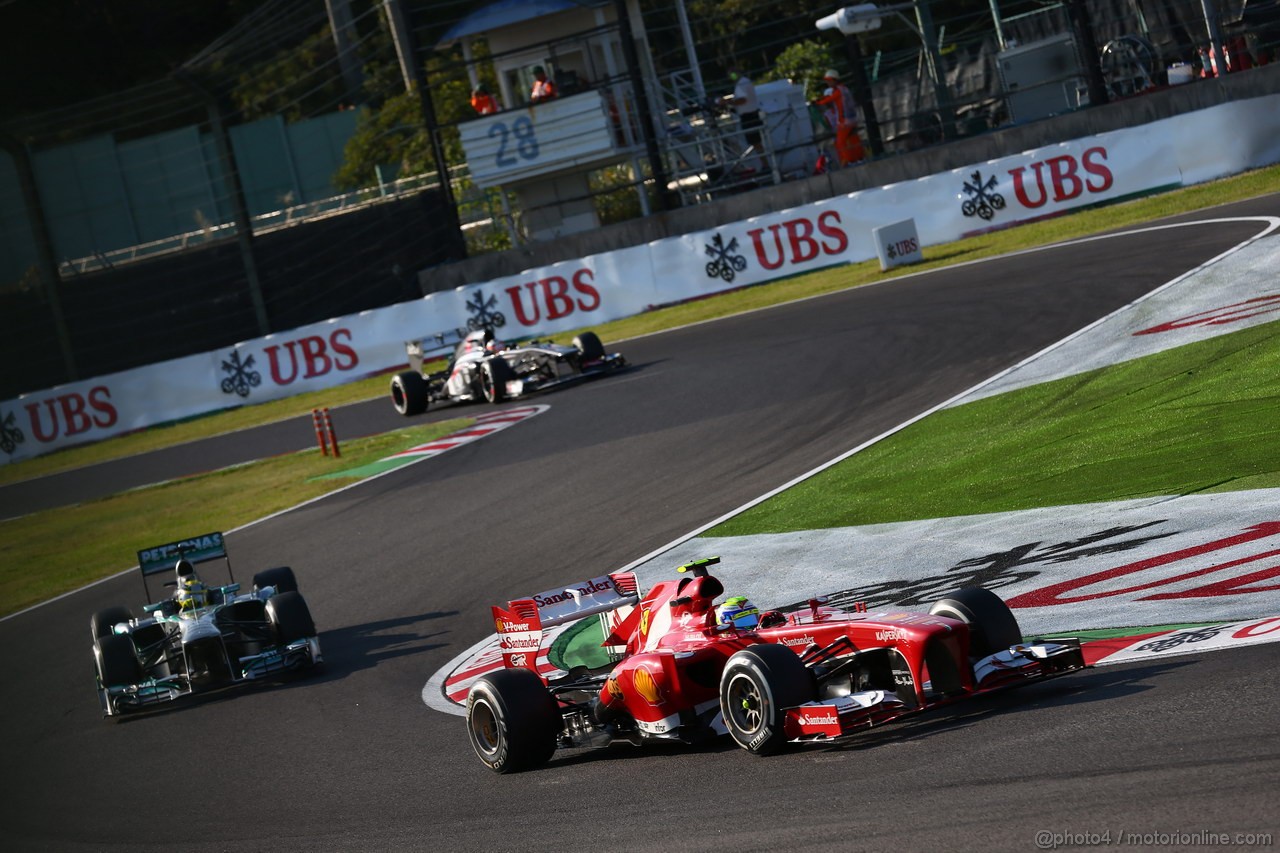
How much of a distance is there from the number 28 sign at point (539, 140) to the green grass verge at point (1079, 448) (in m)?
20.7

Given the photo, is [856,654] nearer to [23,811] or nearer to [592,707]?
[592,707]

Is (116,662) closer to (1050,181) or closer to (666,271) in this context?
(666,271)

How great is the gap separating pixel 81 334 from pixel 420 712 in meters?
30.5

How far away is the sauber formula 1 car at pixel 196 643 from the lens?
1247 cm

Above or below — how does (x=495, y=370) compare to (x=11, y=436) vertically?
below

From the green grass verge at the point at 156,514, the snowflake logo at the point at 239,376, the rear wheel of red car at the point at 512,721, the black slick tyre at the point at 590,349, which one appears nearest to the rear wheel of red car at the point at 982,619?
the rear wheel of red car at the point at 512,721

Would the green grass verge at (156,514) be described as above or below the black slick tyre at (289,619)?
above

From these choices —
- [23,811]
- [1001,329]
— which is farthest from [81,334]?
[23,811]

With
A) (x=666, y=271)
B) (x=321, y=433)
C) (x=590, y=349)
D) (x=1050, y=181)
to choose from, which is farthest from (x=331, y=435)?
(x=1050, y=181)

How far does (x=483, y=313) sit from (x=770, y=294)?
6597 millimetres

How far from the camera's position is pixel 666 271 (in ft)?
99.6

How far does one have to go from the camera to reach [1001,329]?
63.9 ft

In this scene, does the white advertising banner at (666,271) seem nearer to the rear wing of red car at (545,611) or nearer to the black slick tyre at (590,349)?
the black slick tyre at (590,349)

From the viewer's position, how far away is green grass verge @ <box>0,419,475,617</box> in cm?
2056
